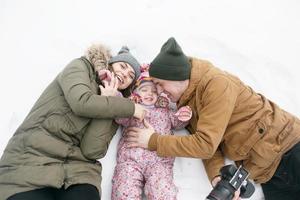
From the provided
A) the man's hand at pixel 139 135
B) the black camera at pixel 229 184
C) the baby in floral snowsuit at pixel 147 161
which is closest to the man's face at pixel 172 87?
the baby in floral snowsuit at pixel 147 161

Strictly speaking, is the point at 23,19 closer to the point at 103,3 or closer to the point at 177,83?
the point at 103,3

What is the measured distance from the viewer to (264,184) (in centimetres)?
223

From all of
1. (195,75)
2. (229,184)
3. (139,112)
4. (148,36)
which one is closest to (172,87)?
(195,75)

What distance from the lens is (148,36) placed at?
279cm

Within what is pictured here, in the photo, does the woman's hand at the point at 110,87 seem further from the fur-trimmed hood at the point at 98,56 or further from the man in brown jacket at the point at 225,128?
the man in brown jacket at the point at 225,128

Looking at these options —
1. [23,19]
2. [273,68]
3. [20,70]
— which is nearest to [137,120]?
[20,70]

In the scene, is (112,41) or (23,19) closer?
(112,41)

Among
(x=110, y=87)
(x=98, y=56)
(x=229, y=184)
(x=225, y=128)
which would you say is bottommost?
(x=229, y=184)

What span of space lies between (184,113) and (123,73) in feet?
1.35

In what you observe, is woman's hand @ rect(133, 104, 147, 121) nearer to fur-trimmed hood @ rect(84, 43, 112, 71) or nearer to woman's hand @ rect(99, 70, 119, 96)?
woman's hand @ rect(99, 70, 119, 96)

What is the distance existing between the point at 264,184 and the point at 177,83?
2.58ft

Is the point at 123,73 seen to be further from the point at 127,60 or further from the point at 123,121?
the point at 123,121

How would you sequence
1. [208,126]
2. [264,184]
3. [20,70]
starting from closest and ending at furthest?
[208,126]
[264,184]
[20,70]

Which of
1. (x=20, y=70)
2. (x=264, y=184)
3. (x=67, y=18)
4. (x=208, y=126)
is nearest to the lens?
(x=208, y=126)
